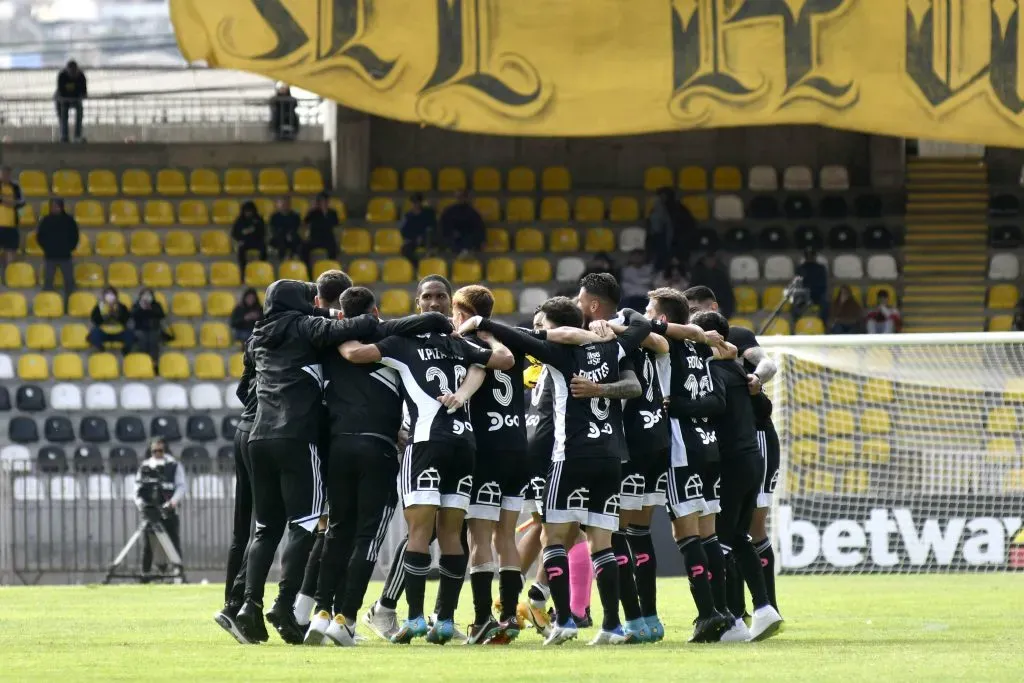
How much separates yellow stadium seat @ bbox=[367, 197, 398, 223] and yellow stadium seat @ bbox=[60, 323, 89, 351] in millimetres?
4937

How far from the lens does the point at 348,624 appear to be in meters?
9.95

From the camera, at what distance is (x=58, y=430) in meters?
23.8

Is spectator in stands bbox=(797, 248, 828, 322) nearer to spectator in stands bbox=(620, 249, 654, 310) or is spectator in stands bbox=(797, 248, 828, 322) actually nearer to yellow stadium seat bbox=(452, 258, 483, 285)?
spectator in stands bbox=(620, 249, 654, 310)

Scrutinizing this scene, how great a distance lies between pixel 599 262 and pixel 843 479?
24.8 ft

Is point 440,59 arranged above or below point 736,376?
above

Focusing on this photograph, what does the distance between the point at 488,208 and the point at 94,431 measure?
7.63 m

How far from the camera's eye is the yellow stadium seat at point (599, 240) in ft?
91.4

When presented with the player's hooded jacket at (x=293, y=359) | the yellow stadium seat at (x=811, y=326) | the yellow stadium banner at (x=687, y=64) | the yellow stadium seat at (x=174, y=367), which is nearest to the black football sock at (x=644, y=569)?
the player's hooded jacket at (x=293, y=359)

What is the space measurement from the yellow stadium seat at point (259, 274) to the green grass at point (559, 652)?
1249 cm

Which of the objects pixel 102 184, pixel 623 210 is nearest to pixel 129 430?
pixel 102 184

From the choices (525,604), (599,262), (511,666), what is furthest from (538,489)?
(599,262)

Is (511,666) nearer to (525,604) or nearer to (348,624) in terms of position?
(348,624)

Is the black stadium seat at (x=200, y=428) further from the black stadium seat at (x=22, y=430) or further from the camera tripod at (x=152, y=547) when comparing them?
the camera tripod at (x=152, y=547)

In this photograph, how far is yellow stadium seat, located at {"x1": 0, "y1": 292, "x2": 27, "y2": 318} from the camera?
2647cm
